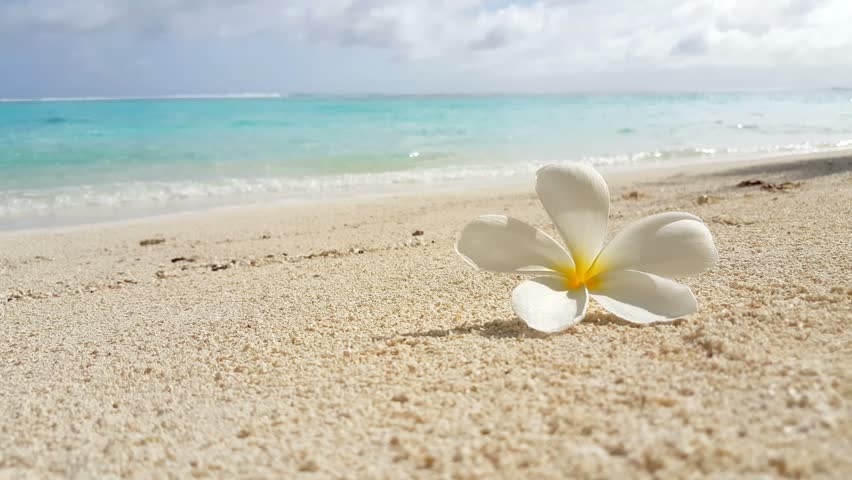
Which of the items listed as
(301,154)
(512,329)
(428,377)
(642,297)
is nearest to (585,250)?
A: (642,297)

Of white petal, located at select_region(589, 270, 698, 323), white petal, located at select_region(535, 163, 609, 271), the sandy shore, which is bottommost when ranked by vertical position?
the sandy shore

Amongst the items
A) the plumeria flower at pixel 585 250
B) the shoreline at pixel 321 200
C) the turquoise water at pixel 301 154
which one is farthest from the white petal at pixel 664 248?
the turquoise water at pixel 301 154

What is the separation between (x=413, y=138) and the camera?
19.3 m

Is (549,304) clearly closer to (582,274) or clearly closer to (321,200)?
(582,274)

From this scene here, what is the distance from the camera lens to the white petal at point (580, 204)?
192 centimetres

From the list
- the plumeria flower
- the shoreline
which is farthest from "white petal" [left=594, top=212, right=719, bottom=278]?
the shoreline

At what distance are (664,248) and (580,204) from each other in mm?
269

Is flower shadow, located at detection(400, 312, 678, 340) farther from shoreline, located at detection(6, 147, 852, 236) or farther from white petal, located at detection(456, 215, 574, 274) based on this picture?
shoreline, located at detection(6, 147, 852, 236)

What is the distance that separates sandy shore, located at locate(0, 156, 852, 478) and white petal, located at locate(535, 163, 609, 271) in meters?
0.22

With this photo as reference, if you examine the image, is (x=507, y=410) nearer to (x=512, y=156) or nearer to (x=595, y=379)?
(x=595, y=379)

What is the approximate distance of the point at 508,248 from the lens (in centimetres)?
193

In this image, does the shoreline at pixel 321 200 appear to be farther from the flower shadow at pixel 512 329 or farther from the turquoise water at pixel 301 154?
the flower shadow at pixel 512 329

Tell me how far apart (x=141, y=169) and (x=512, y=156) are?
754cm

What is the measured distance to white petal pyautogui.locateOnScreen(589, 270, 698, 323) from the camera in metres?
1.80
